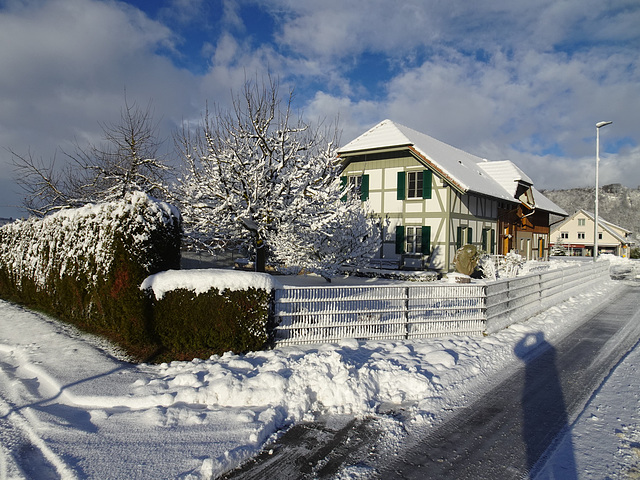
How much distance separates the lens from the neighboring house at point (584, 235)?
60716 mm

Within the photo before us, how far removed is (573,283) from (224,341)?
46.1 ft

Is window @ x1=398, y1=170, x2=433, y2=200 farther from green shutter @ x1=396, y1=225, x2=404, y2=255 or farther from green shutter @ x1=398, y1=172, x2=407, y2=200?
green shutter @ x1=396, y1=225, x2=404, y2=255

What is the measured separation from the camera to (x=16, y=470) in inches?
136

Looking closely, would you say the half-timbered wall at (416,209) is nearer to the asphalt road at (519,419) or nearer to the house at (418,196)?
the house at (418,196)

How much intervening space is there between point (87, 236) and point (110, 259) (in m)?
1.37

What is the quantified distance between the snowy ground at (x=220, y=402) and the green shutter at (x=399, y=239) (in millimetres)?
13603

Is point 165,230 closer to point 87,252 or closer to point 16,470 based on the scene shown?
point 87,252

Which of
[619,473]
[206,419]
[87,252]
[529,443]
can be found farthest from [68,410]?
[619,473]

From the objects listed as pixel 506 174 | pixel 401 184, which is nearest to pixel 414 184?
pixel 401 184

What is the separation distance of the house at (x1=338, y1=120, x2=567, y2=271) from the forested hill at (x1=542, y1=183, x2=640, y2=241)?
101 meters

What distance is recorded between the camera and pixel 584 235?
212 feet

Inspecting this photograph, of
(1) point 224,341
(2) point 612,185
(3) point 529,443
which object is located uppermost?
(2) point 612,185

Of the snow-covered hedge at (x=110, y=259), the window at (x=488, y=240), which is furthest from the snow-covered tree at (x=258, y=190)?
the window at (x=488, y=240)

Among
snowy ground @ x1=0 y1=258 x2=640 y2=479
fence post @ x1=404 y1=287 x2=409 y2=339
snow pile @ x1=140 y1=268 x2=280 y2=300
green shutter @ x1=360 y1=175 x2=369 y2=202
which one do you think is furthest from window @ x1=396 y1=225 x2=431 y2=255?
snow pile @ x1=140 y1=268 x2=280 y2=300
